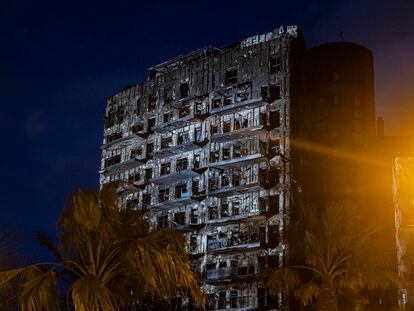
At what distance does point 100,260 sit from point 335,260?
19863mm

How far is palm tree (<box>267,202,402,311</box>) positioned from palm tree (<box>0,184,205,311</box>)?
15.4 metres

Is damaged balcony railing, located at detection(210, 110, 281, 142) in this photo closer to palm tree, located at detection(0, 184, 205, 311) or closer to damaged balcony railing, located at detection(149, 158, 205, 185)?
damaged balcony railing, located at detection(149, 158, 205, 185)

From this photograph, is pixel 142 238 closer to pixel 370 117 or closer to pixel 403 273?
pixel 403 273

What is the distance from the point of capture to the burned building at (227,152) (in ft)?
219

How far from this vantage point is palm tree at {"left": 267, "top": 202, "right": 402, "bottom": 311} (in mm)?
40000

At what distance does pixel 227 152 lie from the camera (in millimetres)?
72188

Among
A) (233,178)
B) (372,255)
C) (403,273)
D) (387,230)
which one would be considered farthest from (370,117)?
(372,255)

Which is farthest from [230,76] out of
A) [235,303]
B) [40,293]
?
[40,293]

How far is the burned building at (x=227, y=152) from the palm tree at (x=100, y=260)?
38.8m

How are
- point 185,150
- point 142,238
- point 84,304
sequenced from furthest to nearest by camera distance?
point 185,150 → point 142,238 → point 84,304

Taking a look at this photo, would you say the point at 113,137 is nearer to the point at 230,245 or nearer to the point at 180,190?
the point at 180,190

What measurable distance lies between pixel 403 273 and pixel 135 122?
119 feet

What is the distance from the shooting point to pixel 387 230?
74000 mm

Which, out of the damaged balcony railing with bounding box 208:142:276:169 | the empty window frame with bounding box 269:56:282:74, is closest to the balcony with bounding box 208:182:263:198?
the damaged balcony railing with bounding box 208:142:276:169
